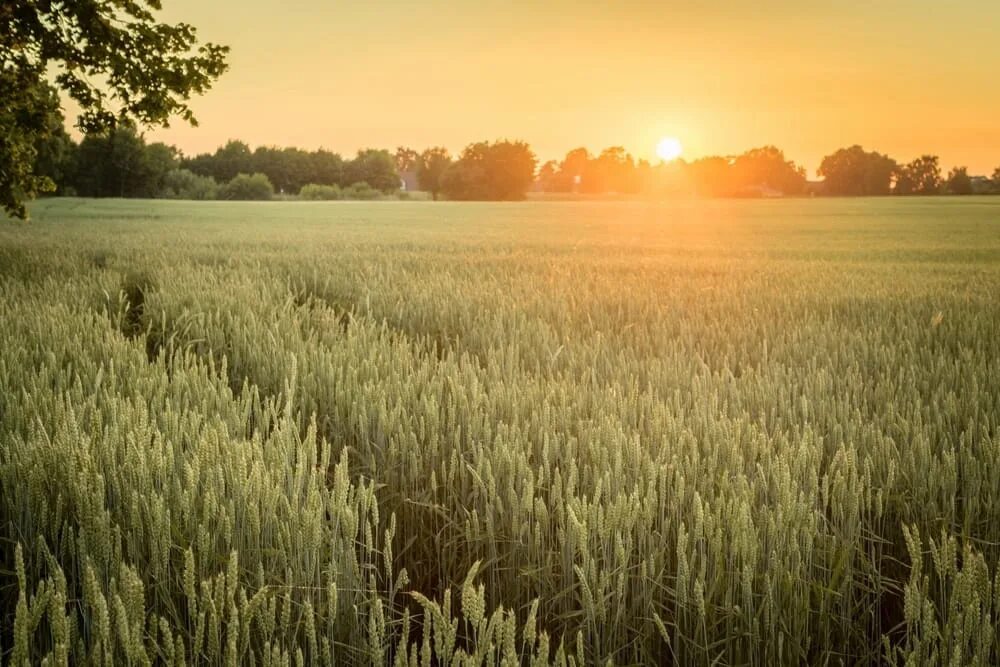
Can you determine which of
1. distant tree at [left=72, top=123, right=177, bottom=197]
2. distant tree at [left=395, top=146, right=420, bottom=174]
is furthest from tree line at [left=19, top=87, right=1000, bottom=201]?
distant tree at [left=395, top=146, right=420, bottom=174]

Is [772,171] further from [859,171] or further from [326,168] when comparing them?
[326,168]

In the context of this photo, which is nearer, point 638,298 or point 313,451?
point 313,451

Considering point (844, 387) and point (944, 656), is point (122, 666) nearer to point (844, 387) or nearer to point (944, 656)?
point (944, 656)

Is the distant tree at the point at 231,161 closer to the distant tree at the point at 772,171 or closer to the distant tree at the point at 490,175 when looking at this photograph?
the distant tree at the point at 490,175

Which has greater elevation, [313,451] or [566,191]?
[566,191]

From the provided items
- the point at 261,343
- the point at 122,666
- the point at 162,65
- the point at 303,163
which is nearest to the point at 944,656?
the point at 122,666

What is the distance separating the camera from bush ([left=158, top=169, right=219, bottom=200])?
72188 millimetres

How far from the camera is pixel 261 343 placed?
4535 mm

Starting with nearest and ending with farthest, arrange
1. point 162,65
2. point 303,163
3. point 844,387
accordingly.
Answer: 1. point 844,387
2. point 162,65
3. point 303,163

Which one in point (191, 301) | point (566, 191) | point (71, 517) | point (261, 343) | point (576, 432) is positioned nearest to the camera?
point (71, 517)

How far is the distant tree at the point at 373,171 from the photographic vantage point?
319ft

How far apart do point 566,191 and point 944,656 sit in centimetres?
11373

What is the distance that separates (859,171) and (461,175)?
145 ft

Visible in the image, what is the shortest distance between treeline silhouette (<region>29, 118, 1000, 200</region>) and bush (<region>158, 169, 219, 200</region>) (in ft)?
0.32
